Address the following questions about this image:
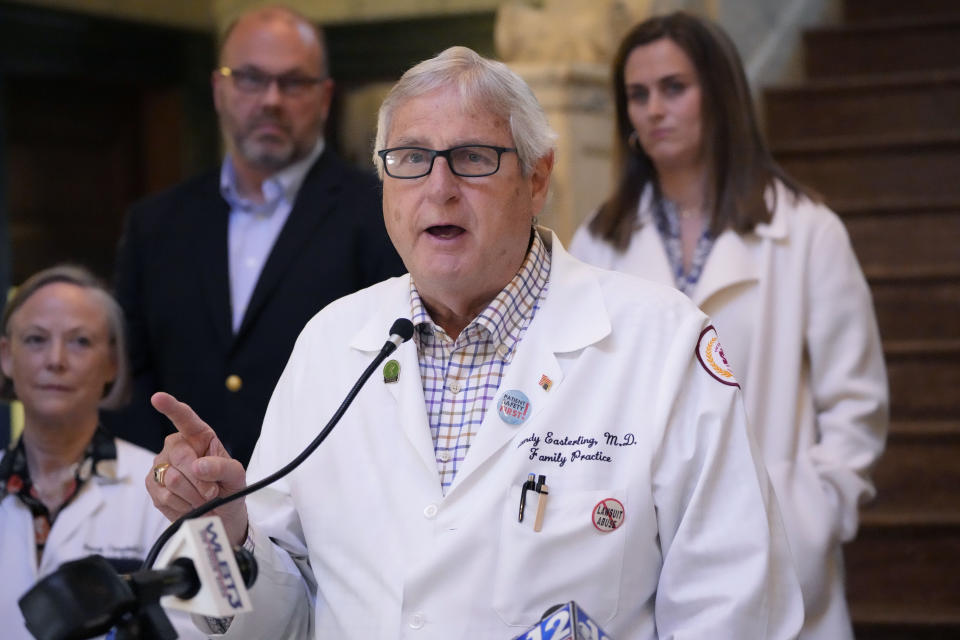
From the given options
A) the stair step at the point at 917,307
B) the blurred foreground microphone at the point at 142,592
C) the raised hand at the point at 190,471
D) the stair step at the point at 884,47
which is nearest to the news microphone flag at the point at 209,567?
the blurred foreground microphone at the point at 142,592

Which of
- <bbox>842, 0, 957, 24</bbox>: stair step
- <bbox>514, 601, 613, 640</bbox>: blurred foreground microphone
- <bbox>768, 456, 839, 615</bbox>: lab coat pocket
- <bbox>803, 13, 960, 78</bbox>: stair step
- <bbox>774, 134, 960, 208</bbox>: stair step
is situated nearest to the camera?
<bbox>514, 601, 613, 640</bbox>: blurred foreground microphone

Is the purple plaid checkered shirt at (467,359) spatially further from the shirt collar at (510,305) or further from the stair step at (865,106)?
the stair step at (865,106)

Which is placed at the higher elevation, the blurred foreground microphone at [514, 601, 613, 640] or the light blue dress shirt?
the light blue dress shirt

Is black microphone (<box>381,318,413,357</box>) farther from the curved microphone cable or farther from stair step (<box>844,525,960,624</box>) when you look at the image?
stair step (<box>844,525,960,624</box>)

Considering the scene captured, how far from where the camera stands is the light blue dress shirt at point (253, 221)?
9.58 ft

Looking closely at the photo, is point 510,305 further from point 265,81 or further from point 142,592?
point 265,81

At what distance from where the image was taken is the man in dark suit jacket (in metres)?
2.82

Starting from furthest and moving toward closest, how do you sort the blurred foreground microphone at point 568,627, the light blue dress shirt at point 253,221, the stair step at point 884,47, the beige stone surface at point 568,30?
the stair step at point 884,47 < the beige stone surface at point 568,30 < the light blue dress shirt at point 253,221 < the blurred foreground microphone at point 568,627

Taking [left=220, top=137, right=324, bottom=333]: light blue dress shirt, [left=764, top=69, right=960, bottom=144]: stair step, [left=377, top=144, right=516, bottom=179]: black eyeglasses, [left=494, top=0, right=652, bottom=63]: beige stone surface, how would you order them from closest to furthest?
[left=377, top=144, right=516, bottom=179]: black eyeglasses, [left=220, top=137, right=324, bottom=333]: light blue dress shirt, [left=494, top=0, right=652, bottom=63]: beige stone surface, [left=764, top=69, right=960, bottom=144]: stair step

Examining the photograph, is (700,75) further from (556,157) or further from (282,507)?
(282,507)

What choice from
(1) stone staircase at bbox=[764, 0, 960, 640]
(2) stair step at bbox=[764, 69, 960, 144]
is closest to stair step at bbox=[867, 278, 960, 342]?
(1) stone staircase at bbox=[764, 0, 960, 640]

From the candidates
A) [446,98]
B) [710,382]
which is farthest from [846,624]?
[446,98]

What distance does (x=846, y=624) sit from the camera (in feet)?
8.29

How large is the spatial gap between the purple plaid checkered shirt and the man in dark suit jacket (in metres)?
0.83
